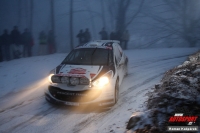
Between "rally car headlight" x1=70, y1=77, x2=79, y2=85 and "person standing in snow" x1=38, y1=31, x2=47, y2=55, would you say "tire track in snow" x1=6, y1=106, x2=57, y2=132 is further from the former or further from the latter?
"person standing in snow" x1=38, y1=31, x2=47, y2=55

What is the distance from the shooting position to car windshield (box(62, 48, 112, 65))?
20.8 ft

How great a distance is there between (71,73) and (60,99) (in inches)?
29.4

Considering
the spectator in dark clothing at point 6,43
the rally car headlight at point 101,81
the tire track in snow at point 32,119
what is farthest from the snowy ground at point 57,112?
the spectator in dark clothing at point 6,43

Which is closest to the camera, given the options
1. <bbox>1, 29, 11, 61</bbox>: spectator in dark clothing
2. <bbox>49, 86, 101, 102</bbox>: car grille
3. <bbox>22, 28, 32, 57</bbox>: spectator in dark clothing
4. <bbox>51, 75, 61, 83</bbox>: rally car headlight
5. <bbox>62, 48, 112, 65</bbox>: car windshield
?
<bbox>49, 86, 101, 102</bbox>: car grille

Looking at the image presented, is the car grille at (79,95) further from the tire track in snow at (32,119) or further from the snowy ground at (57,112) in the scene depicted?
the tire track in snow at (32,119)

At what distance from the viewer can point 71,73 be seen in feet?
17.7

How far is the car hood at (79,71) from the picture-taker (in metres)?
5.37

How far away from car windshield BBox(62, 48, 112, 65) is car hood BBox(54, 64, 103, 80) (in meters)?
0.39

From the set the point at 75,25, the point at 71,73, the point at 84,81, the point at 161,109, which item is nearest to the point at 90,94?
the point at 84,81

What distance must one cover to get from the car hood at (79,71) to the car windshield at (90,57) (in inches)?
15.5

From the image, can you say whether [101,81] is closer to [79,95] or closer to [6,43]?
[79,95]

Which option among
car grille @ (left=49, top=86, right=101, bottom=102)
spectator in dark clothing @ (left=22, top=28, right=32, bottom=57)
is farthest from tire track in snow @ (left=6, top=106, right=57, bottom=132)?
spectator in dark clothing @ (left=22, top=28, right=32, bottom=57)

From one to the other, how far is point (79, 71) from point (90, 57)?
115 centimetres

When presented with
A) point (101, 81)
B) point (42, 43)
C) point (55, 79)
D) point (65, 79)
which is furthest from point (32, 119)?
point (42, 43)
